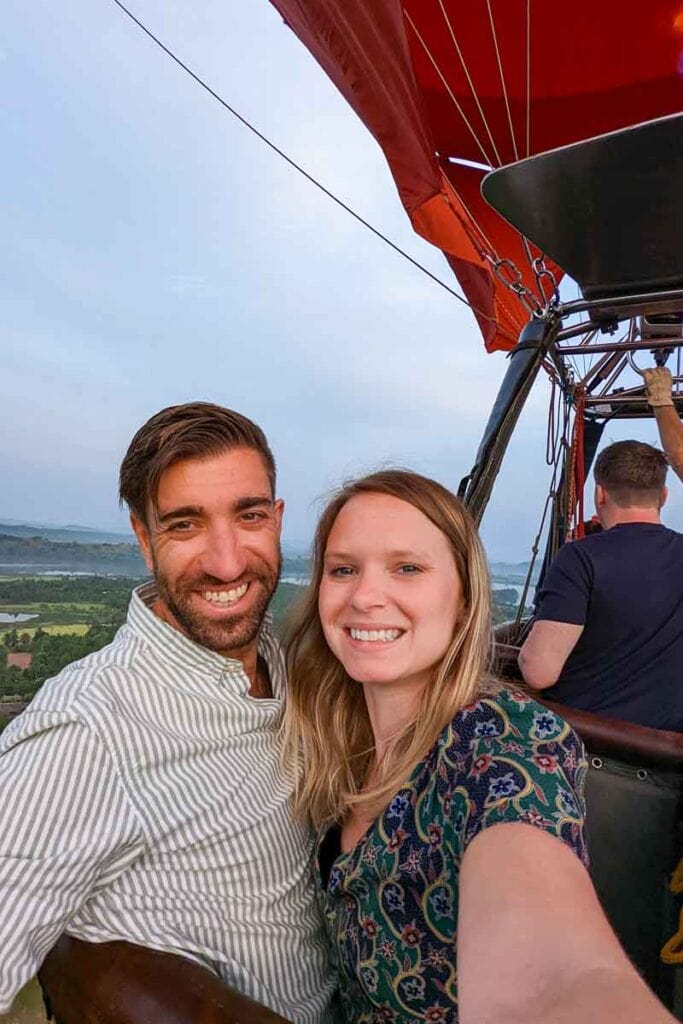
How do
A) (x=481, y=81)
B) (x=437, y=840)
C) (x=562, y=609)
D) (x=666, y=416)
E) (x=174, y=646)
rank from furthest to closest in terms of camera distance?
(x=481, y=81) < (x=666, y=416) < (x=562, y=609) < (x=174, y=646) < (x=437, y=840)

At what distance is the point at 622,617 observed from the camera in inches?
78.0

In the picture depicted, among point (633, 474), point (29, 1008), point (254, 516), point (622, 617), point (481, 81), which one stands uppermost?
point (481, 81)

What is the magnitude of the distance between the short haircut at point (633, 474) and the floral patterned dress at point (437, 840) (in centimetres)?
133

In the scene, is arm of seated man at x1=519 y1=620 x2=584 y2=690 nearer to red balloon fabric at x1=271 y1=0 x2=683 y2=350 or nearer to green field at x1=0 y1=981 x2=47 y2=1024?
red balloon fabric at x1=271 y1=0 x2=683 y2=350

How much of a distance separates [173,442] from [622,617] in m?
1.42

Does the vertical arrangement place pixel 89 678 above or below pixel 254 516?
below

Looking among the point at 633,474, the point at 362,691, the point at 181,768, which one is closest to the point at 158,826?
the point at 181,768

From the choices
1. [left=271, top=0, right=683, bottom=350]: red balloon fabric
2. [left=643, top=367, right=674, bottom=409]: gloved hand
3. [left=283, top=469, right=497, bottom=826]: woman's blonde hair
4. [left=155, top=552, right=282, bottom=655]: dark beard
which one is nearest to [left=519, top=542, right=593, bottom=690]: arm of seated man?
[left=643, top=367, right=674, bottom=409]: gloved hand

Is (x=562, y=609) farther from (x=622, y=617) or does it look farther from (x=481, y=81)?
(x=481, y=81)

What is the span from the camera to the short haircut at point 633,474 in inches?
81.2

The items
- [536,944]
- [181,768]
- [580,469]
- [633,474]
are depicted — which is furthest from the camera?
[580,469]

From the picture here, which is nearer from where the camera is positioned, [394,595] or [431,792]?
[431,792]

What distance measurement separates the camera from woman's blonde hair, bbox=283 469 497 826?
3.22 feet

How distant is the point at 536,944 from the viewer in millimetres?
601
